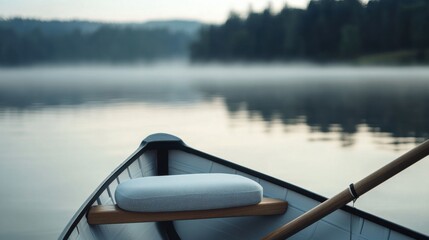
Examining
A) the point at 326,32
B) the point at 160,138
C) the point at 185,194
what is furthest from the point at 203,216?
the point at 326,32

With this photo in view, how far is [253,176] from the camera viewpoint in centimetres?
340

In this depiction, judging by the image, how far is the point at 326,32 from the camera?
57.2 metres

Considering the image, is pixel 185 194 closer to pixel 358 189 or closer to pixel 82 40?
pixel 358 189

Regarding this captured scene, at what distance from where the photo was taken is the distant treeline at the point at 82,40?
5859 centimetres

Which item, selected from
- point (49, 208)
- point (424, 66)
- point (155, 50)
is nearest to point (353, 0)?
point (424, 66)

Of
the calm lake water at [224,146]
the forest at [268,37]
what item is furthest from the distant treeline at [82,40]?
the calm lake water at [224,146]

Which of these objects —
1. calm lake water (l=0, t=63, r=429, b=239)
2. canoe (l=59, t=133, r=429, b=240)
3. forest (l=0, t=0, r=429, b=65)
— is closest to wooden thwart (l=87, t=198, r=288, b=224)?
canoe (l=59, t=133, r=429, b=240)

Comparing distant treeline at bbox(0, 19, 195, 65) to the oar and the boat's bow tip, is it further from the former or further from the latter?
the oar

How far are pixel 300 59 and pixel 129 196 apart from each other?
201 ft

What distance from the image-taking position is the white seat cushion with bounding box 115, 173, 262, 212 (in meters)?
2.78

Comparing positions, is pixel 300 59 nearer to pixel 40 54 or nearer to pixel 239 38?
pixel 239 38

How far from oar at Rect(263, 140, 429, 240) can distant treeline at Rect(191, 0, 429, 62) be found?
51.7 meters

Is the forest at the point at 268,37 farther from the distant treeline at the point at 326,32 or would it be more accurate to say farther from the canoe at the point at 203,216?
the canoe at the point at 203,216

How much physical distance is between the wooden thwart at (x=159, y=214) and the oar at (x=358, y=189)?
219 mm
